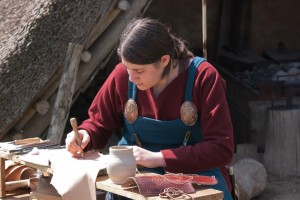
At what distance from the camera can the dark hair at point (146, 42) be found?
2.87 meters

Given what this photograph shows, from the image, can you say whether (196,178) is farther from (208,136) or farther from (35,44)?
(35,44)

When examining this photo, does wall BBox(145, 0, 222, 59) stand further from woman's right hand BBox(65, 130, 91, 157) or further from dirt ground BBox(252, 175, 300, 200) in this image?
woman's right hand BBox(65, 130, 91, 157)

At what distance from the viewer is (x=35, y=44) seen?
5371mm

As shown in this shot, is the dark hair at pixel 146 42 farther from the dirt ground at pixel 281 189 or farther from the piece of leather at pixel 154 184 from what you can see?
the dirt ground at pixel 281 189

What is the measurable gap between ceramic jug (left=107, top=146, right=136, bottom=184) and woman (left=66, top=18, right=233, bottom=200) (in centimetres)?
9

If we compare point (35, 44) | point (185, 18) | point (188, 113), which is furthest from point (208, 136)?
point (185, 18)

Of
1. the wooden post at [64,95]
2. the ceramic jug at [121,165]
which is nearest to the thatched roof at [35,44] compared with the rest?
the wooden post at [64,95]

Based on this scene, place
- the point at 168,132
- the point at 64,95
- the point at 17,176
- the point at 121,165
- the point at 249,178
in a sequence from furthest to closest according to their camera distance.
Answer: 1. the point at 249,178
2. the point at 64,95
3. the point at 17,176
4. the point at 168,132
5. the point at 121,165

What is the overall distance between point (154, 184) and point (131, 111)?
0.62 metres

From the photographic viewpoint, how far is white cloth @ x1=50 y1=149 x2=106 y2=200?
9.37 ft

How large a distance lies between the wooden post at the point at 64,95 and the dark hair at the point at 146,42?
2248 millimetres

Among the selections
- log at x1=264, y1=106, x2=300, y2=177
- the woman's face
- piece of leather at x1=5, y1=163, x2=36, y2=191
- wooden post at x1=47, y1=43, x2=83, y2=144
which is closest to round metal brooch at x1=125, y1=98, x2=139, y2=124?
the woman's face

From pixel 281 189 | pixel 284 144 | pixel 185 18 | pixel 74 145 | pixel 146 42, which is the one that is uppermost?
pixel 185 18

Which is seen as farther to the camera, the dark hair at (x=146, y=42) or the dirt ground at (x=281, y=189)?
the dirt ground at (x=281, y=189)
